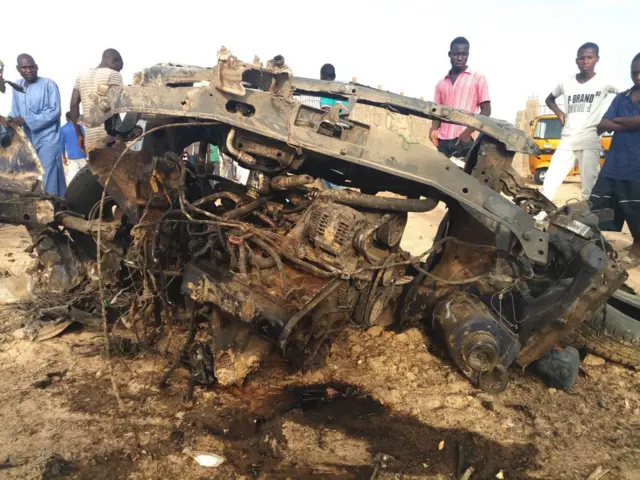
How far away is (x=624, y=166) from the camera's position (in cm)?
529

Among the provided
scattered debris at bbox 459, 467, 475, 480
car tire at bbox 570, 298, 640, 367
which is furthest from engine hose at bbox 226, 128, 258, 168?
car tire at bbox 570, 298, 640, 367

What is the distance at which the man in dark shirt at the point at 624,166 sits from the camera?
516 centimetres

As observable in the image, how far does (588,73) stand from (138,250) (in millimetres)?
5924

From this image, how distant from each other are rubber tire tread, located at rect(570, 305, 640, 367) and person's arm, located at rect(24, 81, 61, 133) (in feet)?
23.4

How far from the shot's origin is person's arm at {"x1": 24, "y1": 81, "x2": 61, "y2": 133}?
253 inches

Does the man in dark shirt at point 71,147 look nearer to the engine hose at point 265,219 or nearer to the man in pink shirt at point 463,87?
the engine hose at point 265,219

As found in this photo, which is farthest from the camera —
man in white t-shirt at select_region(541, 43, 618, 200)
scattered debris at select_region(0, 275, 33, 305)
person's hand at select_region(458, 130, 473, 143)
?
man in white t-shirt at select_region(541, 43, 618, 200)

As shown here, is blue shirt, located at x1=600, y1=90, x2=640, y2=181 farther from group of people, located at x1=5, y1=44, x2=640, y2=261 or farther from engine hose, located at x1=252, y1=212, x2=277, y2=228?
engine hose, located at x1=252, y1=212, x2=277, y2=228

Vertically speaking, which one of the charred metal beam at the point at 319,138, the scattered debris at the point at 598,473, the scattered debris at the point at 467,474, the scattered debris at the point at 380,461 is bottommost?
the scattered debris at the point at 380,461

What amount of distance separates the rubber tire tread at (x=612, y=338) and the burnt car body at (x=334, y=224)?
17.6 inches

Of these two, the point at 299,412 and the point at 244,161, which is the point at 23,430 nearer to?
the point at 299,412

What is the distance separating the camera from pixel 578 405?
118 inches

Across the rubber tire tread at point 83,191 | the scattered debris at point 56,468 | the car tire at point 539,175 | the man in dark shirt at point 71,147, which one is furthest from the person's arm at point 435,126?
the car tire at point 539,175

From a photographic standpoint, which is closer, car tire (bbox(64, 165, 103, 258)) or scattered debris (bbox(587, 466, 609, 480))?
scattered debris (bbox(587, 466, 609, 480))
